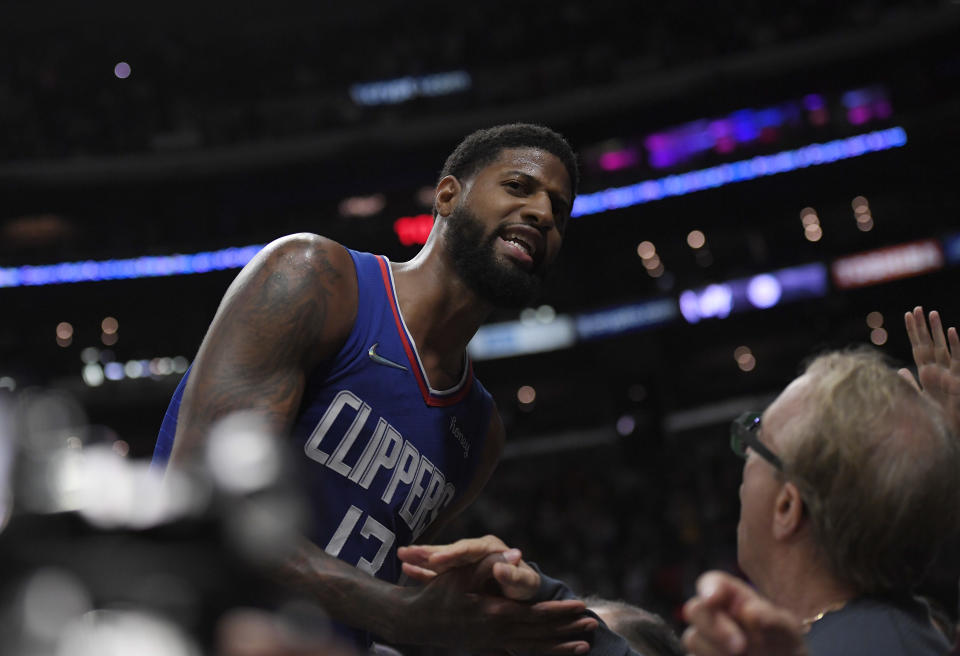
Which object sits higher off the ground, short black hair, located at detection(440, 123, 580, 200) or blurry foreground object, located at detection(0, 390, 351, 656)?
short black hair, located at detection(440, 123, 580, 200)

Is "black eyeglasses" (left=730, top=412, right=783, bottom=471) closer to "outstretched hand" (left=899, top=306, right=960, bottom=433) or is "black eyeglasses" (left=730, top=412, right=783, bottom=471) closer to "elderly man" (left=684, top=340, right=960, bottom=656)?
"elderly man" (left=684, top=340, right=960, bottom=656)

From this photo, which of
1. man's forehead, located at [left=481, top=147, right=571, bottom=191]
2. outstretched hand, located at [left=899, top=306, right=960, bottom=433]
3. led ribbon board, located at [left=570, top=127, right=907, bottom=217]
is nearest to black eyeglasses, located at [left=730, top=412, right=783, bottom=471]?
outstretched hand, located at [left=899, top=306, right=960, bottom=433]

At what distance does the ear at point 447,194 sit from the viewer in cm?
283

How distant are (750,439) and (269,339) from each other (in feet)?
3.72

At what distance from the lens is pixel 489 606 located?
5.90 ft

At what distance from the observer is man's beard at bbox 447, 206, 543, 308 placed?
2580 mm

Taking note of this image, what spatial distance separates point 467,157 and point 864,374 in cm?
162

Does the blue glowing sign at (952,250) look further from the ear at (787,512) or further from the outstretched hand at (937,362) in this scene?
the ear at (787,512)

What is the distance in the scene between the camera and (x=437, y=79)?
20281mm

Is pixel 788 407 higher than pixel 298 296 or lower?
lower

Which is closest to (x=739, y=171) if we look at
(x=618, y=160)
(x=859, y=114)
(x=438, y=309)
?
(x=618, y=160)

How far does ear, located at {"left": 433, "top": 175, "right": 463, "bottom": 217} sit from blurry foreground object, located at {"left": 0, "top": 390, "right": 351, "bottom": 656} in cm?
225

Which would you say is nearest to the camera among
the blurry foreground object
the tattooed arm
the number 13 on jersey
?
the blurry foreground object

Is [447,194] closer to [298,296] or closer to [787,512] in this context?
[298,296]
